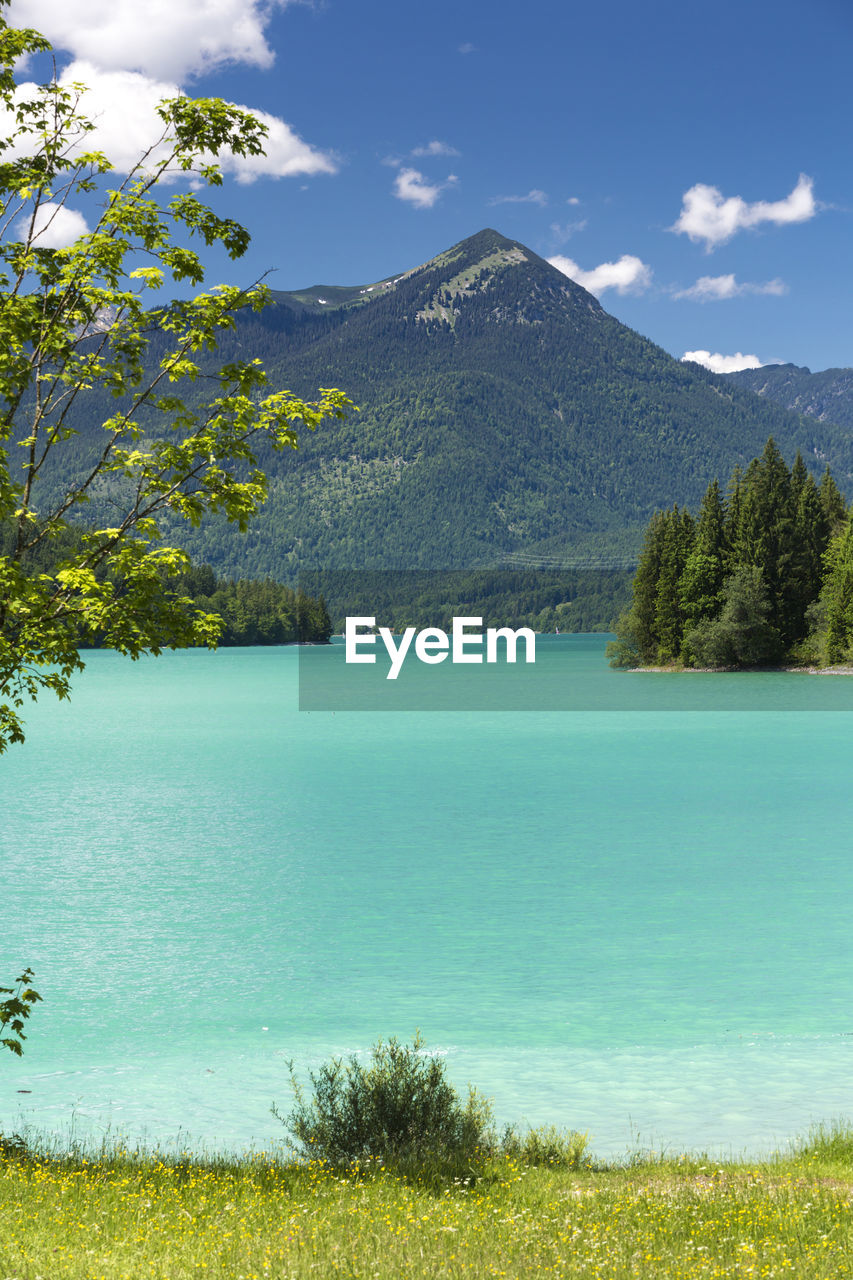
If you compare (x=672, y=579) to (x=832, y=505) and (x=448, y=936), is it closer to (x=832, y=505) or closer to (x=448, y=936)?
(x=832, y=505)

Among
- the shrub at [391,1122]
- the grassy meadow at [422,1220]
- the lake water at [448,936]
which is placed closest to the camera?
the grassy meadow at [422,1220]

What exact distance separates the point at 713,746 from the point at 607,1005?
136 ft

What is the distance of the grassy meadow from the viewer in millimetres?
6547

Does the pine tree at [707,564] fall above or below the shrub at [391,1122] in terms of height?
above

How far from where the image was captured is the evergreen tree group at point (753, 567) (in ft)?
364

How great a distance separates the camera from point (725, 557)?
113625mm

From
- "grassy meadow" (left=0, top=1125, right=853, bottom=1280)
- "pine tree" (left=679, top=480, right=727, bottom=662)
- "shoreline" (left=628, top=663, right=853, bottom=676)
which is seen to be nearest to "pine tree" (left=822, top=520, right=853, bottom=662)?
"shoreline" (left=628, top=663, right=853, bottom=676)

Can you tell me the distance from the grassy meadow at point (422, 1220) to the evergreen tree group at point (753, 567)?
10473cm

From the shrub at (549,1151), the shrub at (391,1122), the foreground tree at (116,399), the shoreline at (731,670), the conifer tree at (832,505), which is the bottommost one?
the shrub at (549,1151)

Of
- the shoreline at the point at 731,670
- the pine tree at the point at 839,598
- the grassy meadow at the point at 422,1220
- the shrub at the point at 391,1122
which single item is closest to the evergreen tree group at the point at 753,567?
the pine tree at the point at 839,598

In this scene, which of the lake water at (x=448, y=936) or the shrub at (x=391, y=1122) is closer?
the shrub at (x=391, y=1122)

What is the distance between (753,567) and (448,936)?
94.0 m

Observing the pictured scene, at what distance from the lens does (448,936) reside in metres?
22.4

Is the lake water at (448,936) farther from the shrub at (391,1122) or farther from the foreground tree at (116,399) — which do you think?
the foreground tree at (116,399)
